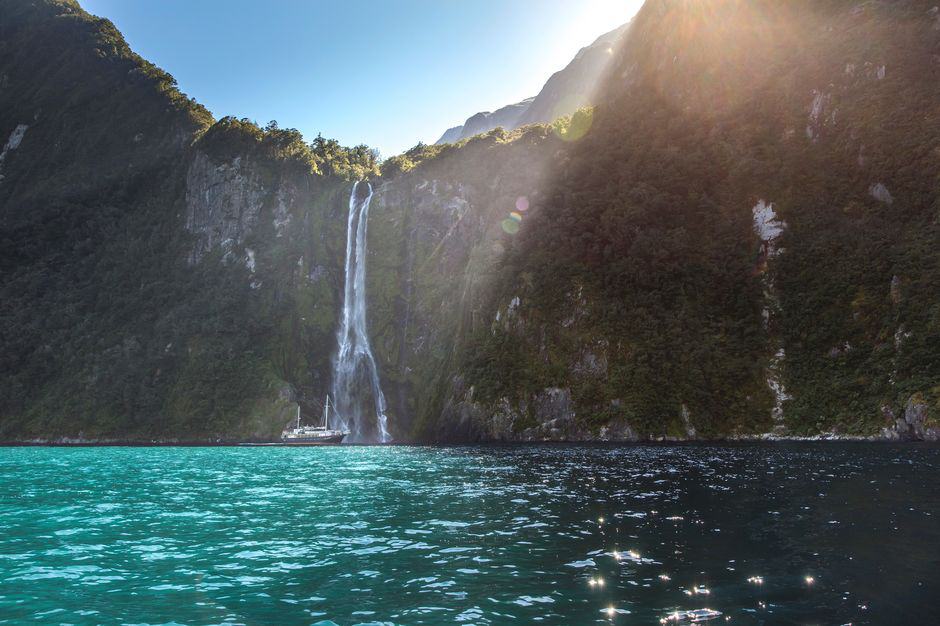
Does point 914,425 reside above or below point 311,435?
above

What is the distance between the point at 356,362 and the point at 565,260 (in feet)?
130

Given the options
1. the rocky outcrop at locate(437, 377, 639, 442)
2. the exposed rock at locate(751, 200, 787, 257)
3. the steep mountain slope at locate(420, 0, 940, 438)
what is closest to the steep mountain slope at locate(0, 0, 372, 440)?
the rocky outcrop at locate(437, 377, 639, 442)

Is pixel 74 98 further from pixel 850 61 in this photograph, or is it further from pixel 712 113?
pixel 850 61

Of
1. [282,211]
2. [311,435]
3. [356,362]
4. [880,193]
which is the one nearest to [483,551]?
[311,435]

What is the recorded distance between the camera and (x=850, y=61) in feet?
278

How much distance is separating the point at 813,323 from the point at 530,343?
3432cm

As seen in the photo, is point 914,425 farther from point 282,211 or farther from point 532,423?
point 282,211

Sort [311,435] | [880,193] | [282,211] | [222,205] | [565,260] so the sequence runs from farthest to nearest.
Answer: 1. [222,205]
2. [282,211]
3. [311,435]
4. [565,260]
5. [880,193]

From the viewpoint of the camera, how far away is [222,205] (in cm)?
12550

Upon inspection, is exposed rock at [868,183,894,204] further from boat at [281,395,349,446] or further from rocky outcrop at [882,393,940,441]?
boat at [281,395,349,446]

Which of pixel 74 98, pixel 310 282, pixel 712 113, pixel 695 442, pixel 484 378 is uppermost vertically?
pixel 74 98

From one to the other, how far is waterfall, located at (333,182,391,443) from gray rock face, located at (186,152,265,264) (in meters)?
27.8

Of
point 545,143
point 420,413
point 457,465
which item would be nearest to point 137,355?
point 420,413

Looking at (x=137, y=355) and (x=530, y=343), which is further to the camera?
(x=137, y=355)
